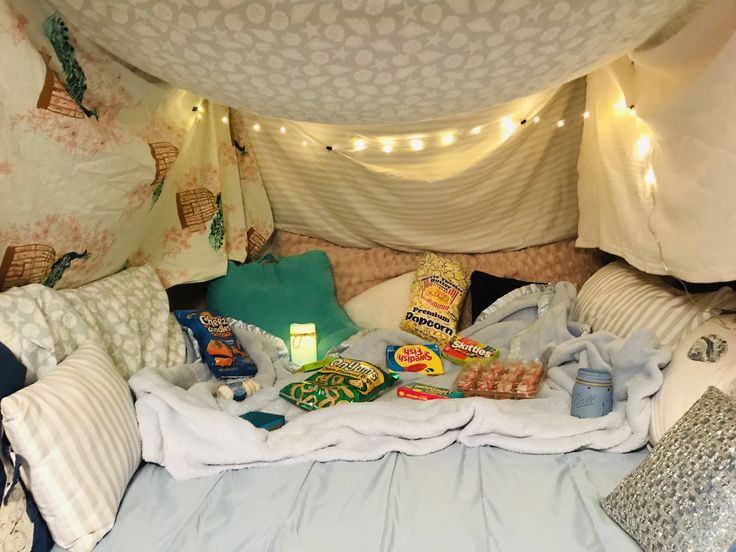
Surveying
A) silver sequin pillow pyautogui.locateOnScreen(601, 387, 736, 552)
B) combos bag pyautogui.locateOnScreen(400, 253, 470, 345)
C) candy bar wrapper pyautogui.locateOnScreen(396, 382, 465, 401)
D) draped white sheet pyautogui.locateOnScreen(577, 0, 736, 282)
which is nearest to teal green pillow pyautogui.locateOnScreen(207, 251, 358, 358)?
combos bag pyautogui.locateOnScreen(400, 253, 470, 345)

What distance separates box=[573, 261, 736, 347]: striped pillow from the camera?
157 centimetres

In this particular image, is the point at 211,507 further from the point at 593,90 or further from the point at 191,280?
the point at 593,90

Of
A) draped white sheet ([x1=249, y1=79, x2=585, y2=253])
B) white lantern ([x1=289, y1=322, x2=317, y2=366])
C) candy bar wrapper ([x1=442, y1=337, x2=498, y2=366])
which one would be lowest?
white lantern ([x1=289, y1=322, x2=317, y2=366])

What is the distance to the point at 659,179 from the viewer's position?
1.50 meters

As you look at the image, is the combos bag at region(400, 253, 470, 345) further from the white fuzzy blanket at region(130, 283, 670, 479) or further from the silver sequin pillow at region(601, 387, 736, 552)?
the silver sequin pillow at region(601, 387, 736, 552)

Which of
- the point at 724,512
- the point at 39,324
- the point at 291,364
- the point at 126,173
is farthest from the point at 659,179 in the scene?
the point at 39,324

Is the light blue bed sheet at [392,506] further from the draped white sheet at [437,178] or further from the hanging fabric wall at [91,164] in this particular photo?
the draped white sheet at [437,178]

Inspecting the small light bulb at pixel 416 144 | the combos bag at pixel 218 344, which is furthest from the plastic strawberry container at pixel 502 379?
the small light bulb at pixel 416 144

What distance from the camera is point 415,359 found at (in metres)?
1.89

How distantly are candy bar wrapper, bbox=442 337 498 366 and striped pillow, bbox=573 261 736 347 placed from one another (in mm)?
333

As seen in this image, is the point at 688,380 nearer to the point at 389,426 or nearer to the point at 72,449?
the point at 389,426

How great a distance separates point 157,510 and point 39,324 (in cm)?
47

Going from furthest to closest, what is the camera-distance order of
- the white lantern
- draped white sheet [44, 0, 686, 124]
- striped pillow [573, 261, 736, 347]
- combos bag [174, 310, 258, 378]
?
1. the white lantern
2. combos bag [174, 310, 258, 378]
3. striped pillow [573, 261, 736, 347]
4. draped white sheet [44, 0, 686, 124]

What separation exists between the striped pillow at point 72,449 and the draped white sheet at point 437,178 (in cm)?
120
